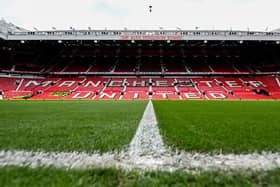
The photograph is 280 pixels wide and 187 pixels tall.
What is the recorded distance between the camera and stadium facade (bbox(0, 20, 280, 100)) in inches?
596

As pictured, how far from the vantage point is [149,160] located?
634 millimetres

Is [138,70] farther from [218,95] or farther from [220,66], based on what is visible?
[220,66]

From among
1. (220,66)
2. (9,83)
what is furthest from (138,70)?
(9,83)

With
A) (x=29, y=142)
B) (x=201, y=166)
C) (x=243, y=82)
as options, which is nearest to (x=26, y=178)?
(x=29, y=142)

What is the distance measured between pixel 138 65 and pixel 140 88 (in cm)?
604

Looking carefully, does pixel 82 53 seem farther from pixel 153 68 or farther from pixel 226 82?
pixel 226 82

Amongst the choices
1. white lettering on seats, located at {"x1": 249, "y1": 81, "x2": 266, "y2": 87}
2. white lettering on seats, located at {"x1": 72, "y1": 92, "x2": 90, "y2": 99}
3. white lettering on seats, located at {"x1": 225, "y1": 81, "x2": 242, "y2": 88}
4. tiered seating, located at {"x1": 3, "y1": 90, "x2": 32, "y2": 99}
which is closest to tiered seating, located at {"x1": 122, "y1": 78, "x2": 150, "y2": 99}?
white lettering on seats, located at {"x1": 72, "y1": 92, "x2": 90, "y2": 99}

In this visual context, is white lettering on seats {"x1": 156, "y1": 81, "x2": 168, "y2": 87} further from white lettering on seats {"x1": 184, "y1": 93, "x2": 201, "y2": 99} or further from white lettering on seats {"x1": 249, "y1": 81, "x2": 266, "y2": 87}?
white lettering on seats {"x1": 249, "y1": 81, "x2": 266, "y2": 87}

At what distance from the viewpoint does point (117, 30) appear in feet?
57.1

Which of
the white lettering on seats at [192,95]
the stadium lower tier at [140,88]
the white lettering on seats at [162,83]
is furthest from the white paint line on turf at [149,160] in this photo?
the white lettering on seats at [162,83]

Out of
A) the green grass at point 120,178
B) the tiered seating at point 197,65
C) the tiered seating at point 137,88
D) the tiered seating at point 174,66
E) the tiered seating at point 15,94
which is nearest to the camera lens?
the green grass at point 120,178

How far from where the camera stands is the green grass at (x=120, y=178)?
0.42 m

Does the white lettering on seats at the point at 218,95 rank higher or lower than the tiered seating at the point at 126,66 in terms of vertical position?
lower

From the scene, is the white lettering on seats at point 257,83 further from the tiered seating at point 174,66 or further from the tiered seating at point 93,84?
the tiered seating at point 93,84
